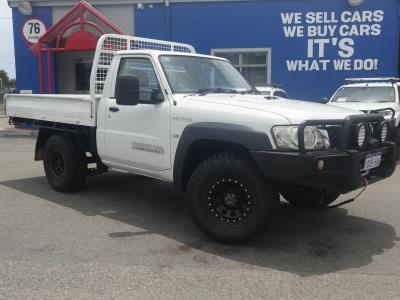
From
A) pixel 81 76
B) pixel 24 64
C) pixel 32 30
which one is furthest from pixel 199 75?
pixel 24 64

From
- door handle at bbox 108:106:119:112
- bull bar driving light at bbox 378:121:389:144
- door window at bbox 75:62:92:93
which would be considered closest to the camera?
bull bar driving light at bbox 378:121:389:144

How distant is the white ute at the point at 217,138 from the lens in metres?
4.23

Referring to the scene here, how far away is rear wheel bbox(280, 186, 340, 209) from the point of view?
17.8 feet

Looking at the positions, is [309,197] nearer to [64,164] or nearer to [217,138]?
[217,138]

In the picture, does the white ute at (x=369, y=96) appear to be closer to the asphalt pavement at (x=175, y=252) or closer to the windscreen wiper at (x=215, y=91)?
the asphalt pavement at (x=175, y=252)

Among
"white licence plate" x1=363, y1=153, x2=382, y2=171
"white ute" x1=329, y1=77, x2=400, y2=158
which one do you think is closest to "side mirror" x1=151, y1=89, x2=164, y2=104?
"white licence plate" x1=363, y1=153, x2=382, y2=171

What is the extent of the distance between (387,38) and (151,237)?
1219cm

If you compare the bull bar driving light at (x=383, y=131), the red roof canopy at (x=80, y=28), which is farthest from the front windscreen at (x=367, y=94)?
the red roof canopy at (x=80, y=28)

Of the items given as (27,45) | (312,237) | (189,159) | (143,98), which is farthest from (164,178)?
(27,45)

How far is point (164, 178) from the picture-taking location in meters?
5.32

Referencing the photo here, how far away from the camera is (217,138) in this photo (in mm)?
4590

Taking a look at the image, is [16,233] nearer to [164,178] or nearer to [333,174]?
[164,178]

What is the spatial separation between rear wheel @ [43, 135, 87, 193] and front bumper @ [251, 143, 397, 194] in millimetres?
3245

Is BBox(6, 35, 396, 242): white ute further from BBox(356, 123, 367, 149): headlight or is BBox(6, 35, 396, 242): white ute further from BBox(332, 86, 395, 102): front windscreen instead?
BBox(332, 86, 395, 102): front windscreen
